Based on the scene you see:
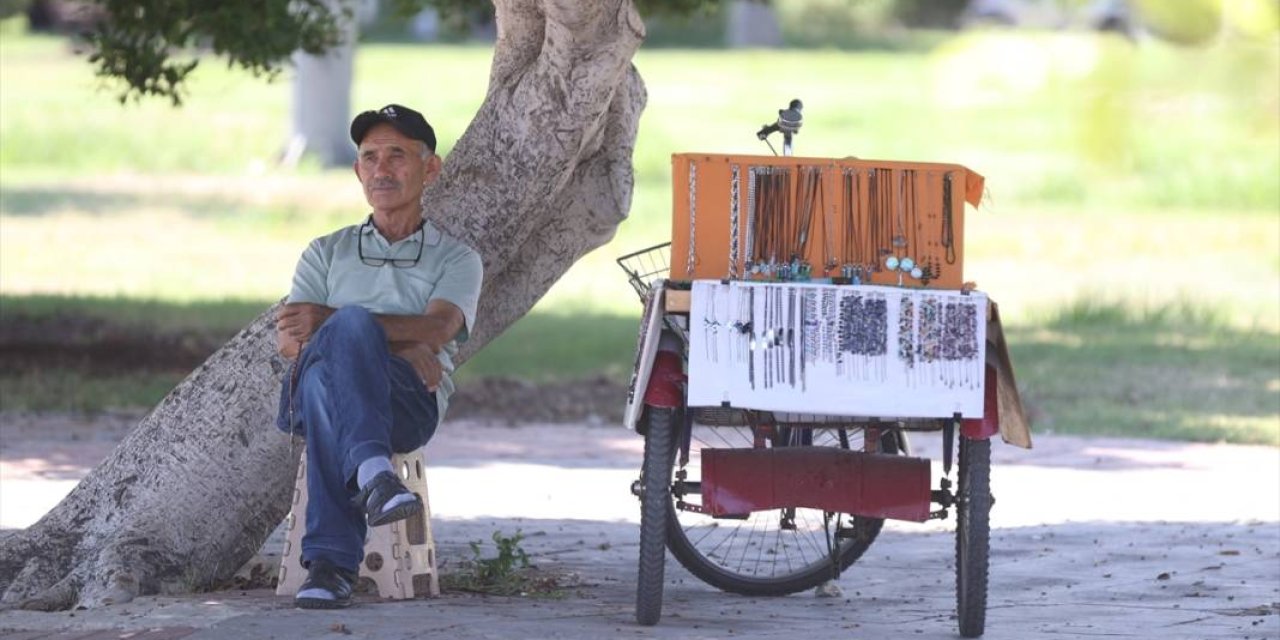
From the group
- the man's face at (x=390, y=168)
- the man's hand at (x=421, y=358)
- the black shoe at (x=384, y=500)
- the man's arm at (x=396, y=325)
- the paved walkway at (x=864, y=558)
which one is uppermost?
the man's face at (x=390, y=168)

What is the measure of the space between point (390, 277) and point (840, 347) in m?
1.32

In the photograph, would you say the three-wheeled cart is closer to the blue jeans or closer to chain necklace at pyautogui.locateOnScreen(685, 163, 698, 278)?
chain necklace at pyautogui.locateOnScreen(685, 163, 698, 278)

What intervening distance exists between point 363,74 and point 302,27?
29438 mm

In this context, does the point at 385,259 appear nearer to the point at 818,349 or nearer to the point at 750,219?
the point at 750,219

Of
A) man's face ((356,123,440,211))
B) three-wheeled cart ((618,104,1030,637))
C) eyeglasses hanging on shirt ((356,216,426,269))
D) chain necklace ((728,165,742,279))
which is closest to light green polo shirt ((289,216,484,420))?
eyeglasses hanging on shirt ((356,216,426,269))

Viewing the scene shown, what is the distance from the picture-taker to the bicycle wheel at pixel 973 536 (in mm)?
5227

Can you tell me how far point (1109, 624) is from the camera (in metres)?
5.66

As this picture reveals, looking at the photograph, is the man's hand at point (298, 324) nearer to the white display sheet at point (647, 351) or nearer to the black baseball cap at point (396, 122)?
the black baseball cap at point (396, 122)

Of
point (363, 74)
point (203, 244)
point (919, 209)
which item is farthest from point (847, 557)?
point (363, 74)

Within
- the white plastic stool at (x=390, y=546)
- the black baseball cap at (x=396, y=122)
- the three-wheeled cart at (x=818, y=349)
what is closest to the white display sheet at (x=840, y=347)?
the three-wheeled cart at (x=818, y=349)

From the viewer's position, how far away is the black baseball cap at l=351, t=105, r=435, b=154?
18.6 feet

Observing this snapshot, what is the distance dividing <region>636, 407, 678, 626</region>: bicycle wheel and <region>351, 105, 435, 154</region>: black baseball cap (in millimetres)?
1082

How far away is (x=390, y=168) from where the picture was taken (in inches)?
223

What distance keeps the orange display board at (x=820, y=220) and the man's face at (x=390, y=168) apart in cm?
78
